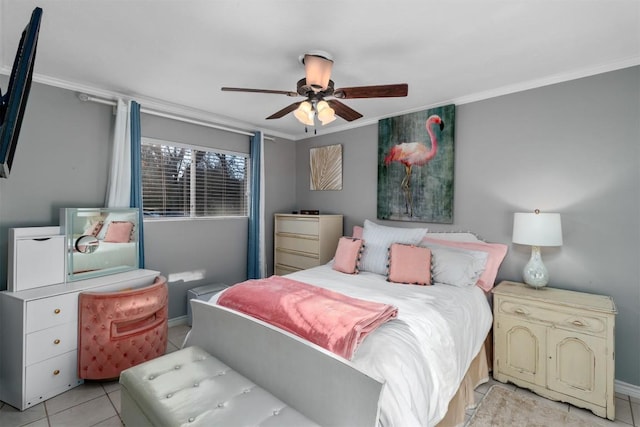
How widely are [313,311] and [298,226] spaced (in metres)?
2.35

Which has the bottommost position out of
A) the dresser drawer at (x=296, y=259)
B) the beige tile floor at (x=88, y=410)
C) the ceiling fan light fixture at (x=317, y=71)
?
the beige tile floor at (x=88, y=410)

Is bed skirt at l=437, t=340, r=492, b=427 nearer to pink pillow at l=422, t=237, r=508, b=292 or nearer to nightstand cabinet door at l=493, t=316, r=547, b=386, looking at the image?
nightstand cabinet door at l=493, t=316, r=547, b=386

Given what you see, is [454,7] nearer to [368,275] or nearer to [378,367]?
[378,367]

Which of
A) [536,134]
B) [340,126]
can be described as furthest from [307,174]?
[536,134]

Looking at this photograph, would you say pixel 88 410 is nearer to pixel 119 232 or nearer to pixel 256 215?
pixel 119 232

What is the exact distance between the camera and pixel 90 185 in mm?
2787

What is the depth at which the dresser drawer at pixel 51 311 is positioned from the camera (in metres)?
2.00

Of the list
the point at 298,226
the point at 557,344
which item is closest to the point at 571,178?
the point at 557,344

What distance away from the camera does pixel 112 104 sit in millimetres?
2834

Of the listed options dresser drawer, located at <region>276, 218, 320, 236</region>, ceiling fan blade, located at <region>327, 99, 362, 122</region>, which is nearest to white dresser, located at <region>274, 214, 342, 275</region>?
dresser drawer, located at <region>276, 218, 320, 236</region>

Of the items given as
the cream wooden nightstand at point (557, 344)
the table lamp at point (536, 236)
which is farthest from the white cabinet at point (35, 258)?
the table lamp at point (536, 236)

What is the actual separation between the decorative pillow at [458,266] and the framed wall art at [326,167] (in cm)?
183

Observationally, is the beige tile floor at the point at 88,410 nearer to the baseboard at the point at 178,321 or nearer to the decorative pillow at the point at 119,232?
the baseboard at the point at 178,321

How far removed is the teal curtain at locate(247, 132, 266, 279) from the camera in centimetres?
397
